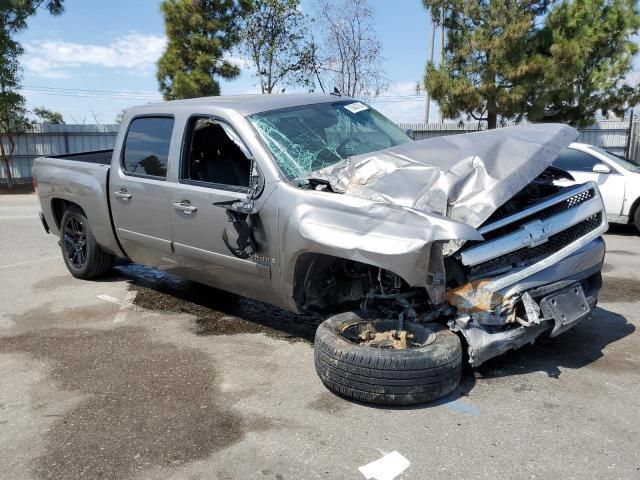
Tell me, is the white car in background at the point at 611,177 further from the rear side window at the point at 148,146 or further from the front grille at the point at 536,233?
the rear side window at the point at 148,146

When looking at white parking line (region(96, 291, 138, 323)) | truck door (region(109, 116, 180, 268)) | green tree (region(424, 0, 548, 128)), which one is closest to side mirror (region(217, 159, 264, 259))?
truck door (region(109, 116, 180, 268))

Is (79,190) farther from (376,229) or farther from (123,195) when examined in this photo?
(376,229)

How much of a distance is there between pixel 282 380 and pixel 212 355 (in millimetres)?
758

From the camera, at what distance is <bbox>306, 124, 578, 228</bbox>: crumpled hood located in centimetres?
346

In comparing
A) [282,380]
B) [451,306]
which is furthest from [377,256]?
[282,380]

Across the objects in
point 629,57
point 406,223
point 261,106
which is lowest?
point 406,223

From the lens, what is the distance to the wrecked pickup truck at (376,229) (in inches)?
A: 135

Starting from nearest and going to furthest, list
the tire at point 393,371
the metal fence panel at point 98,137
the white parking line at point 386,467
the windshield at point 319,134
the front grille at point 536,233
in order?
the white parking line at point 386,467, the tire at point 393,371, the front grille at point 536,233, the windshield at point 319,134, the metal fence panel at point 98,137

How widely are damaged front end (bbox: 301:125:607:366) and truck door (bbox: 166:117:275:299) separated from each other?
1.67 feet

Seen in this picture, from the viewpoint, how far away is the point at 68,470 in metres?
3.01

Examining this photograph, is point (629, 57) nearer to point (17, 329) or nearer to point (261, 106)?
point (261, 106)

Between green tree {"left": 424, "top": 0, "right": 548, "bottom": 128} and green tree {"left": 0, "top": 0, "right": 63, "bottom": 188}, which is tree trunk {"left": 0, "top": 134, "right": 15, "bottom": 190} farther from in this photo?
green tree {"left": 424, "top": 0, "right": 548, "bottom": 128}

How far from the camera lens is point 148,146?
17.4ft

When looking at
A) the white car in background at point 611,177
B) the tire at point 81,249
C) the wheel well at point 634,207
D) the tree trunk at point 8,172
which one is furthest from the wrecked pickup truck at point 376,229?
the tree trunk at point 8,172
